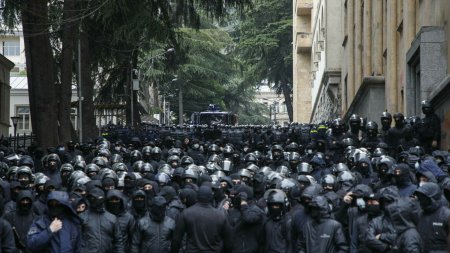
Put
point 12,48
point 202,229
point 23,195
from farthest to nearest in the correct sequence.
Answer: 1. point 12,48
2. point 23,195
3. point 202,229

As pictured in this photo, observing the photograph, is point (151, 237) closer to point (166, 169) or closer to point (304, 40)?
point (166, 169)

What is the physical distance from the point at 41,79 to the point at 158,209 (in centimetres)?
1552

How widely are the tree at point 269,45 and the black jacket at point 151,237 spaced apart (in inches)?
2657

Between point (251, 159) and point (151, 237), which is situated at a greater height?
point (251, 159)

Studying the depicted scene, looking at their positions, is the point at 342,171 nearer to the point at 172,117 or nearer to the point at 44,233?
the point at 44,233

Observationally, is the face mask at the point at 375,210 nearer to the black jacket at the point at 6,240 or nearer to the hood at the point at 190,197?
the hood at the point at 190,197

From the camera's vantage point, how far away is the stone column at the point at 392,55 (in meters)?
33.2

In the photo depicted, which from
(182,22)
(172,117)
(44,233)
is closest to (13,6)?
(182,22)

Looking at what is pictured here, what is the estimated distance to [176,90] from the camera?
273 feet

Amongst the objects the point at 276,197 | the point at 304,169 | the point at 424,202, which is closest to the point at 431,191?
the point at 424,202

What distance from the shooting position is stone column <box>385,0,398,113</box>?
109ft

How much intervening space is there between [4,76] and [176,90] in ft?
112

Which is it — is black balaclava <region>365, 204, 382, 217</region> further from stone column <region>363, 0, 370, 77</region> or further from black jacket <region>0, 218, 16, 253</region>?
stone column <region>363, 0, 370, 77</region>

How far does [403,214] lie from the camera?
12.6 metres
